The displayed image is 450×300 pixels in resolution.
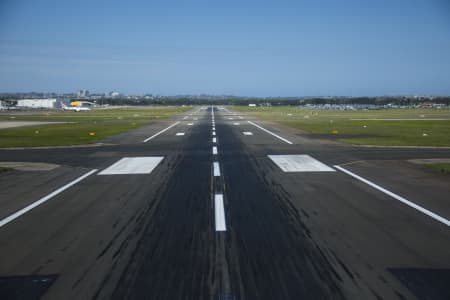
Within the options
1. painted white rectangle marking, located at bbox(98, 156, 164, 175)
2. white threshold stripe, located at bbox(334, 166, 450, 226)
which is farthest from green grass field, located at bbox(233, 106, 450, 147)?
painted white rectangle marking, located at bbox(98, 156, 164, 175)

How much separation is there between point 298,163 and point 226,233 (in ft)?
29.6

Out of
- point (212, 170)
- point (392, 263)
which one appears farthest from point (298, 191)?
point (392, 263)

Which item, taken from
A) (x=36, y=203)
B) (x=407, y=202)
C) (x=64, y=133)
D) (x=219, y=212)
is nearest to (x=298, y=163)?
(x=407, y=202)

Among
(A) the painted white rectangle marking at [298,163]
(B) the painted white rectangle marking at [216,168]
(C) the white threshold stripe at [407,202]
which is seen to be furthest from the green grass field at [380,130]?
(C) the white threshold stripe at [407,202]

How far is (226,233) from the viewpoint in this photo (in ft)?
24.0

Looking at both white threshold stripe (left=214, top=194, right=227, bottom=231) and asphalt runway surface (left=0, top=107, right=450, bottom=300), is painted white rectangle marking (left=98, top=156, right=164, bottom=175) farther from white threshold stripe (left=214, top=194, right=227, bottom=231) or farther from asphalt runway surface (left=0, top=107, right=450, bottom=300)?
white threshold stripe (left=214, top=194, right=227, bottom=231)

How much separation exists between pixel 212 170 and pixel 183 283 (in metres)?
8.94

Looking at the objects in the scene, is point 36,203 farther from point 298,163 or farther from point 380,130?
point 380,130

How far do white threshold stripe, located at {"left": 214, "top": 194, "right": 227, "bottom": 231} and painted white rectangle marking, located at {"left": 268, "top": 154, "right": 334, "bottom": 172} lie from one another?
4.71 metres

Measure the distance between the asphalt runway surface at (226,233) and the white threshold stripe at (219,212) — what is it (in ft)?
0.15

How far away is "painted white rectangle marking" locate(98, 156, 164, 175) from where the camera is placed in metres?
14.2

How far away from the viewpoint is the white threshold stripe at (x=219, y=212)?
25.3 feet

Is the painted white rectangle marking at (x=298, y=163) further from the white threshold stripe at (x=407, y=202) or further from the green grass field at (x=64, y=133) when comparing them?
the green grass field at (x=64, y=133)

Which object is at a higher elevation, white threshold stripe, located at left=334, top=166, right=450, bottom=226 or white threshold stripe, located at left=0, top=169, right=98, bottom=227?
white threshold stripe, located at left=334, top=166, right=450, bottom=226
